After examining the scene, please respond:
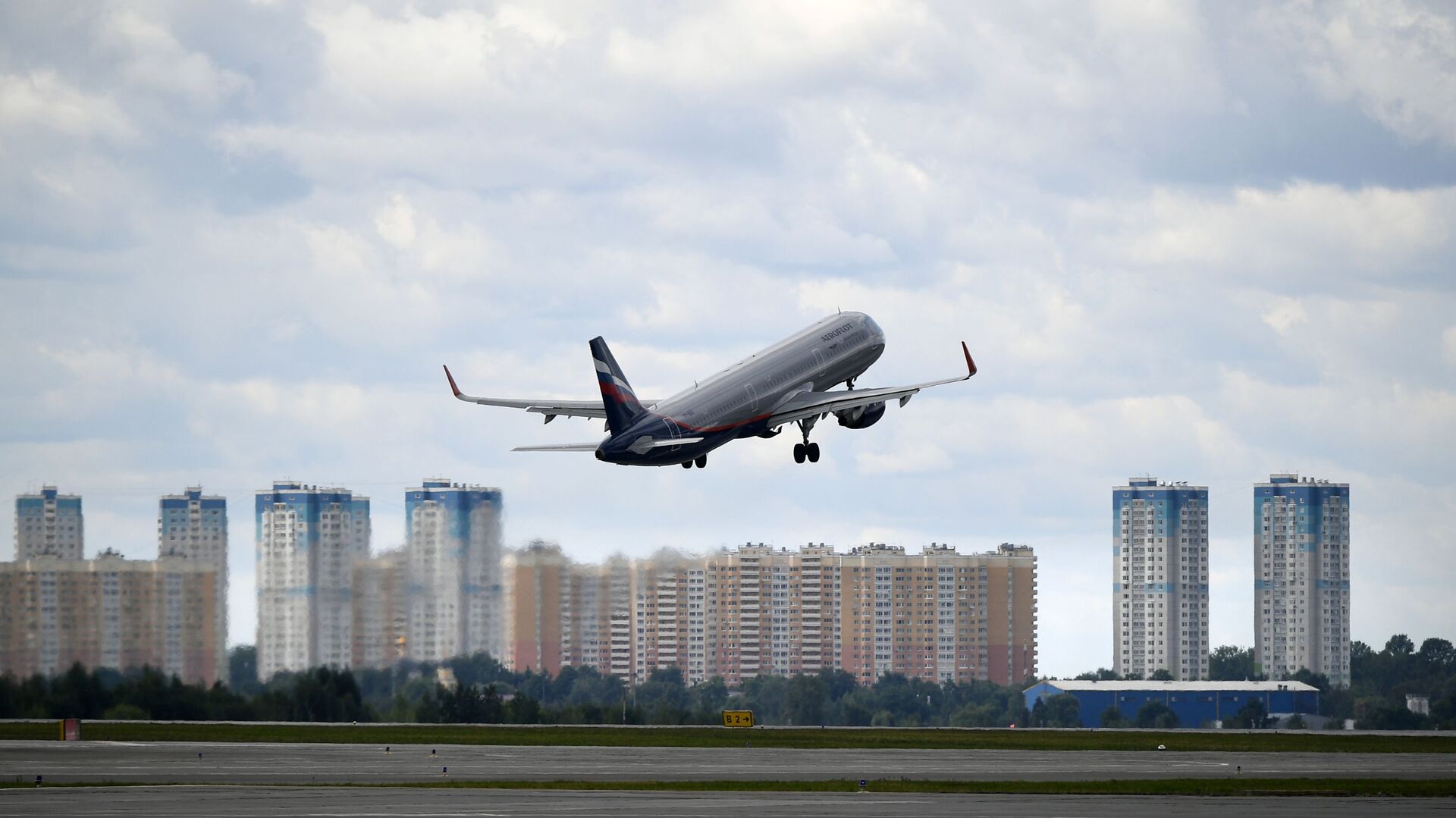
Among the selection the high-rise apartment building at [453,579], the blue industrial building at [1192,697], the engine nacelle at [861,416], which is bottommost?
the blue industrial building at [1192,697]

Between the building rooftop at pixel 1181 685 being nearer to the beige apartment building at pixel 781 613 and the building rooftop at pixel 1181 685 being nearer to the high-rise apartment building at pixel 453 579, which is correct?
the beige apartment building at pixel 781 613

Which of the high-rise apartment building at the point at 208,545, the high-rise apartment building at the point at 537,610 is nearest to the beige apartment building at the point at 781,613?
the high-rise apartment building at the point at 537,610

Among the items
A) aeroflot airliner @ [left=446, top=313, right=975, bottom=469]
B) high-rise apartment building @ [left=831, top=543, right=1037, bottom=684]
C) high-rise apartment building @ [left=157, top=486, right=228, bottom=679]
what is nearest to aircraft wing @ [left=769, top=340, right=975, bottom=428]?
aeroflot airliner @ [left=446, top=313, right=975, bottom=469]

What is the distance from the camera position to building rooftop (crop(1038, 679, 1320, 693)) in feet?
564

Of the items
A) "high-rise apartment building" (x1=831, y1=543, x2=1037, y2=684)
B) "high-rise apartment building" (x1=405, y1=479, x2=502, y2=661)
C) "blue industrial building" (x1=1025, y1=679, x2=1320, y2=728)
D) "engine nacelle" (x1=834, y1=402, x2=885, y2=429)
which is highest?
"engine nacelle" (x1=834, y1=402, x2=885, y2=429)

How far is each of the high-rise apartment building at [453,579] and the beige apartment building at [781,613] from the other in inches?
47.9

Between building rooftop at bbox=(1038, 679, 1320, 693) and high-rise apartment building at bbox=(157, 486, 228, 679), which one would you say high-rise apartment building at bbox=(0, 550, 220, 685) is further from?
building rooftop at bbox=(1038, 679, 1320, 693)

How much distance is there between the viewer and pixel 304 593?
294 ft

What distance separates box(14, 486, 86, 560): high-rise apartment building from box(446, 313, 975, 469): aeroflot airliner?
60.7 ft

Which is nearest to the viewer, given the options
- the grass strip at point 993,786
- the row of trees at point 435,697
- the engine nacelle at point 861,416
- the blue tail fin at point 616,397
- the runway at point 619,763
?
the grass strip at point 993,786

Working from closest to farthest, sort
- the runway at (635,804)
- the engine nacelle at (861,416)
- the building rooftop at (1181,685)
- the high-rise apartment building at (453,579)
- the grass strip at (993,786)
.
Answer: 1. the runway at (635,804)
2. the grass strip at (993,786)
3. the engine nacelle at (861,416)
4. the high-rise apartment building at (453,579)
5. the building rooftop at (1181,685)

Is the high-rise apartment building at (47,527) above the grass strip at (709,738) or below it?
above

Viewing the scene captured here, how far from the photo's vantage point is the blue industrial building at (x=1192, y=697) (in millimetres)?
167250

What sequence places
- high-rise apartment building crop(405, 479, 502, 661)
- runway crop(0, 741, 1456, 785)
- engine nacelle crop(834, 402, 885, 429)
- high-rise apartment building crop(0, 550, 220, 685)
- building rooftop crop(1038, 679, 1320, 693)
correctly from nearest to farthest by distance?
runway crop(0, 741, 1456, 785) < high-rise apartment building crop(0, 550, 220, 685) < engine nacelle crop(834, 402, 885, 429) < high-rise apartment building crop(405, 479, 502, 661) < building rooftop crop(1038, 679, 1320, 693)
